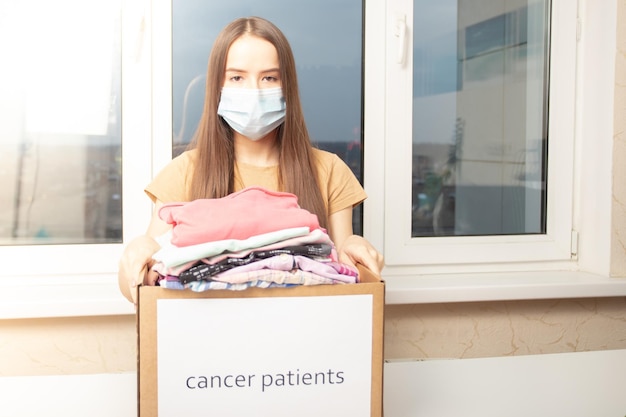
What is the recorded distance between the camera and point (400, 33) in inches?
72.6

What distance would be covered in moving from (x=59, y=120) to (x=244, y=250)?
112 cm

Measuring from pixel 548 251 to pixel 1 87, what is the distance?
1.73m

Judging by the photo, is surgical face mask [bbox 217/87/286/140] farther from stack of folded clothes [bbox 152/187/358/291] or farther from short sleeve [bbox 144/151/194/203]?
stack of folded clothes [bbox 152/187/358/291]

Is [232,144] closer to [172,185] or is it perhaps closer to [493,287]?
[172,185]

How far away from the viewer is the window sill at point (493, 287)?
1729mm

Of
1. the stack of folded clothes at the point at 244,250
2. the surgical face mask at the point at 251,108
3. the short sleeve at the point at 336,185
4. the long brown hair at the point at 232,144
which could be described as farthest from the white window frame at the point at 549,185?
the stack of folded clothes at the point at 244,250

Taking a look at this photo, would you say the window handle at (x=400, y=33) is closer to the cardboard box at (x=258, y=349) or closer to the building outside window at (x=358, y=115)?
the building outside window at (x=358, y=115)

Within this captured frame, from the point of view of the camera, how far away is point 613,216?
1.88 meters

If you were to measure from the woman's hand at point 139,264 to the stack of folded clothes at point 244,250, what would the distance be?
0.02 metres

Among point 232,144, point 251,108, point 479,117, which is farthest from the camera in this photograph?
point 479,117

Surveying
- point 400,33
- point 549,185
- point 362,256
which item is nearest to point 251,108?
point 362,256

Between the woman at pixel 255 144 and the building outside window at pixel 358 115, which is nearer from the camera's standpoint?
the woman at pixel 255 144

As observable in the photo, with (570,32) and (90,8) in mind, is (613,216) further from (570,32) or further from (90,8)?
(90,8)

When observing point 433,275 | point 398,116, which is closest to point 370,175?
point 398,116
